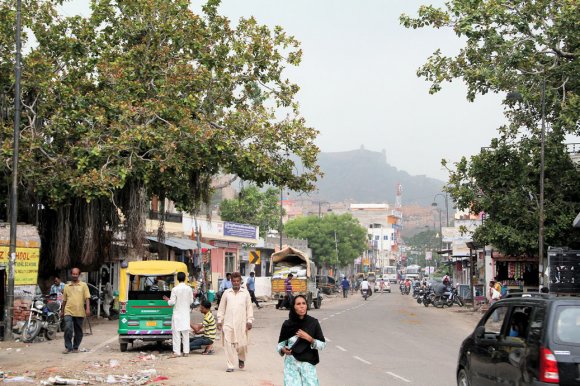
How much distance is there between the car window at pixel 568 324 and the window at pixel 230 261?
5305 centimetres

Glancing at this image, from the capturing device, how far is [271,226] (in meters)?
81.4

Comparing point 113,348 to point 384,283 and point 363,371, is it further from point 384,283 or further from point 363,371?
point 384,283

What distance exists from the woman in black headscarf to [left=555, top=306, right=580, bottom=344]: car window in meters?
2.54

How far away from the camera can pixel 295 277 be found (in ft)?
140

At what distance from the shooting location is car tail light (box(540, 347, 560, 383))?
8.16 m

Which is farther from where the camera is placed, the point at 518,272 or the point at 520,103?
the point at 518,272

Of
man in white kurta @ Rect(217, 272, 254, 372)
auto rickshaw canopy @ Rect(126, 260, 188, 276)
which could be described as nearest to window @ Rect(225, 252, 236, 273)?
auto rickshaw canopy @ Rect(126, 260, 188, 276)

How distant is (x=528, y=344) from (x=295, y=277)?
34.0 meters

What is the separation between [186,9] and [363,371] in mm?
17812

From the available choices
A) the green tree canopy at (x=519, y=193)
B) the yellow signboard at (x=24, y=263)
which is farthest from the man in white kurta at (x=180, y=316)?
the green tree canopy at (x=519, y=193)

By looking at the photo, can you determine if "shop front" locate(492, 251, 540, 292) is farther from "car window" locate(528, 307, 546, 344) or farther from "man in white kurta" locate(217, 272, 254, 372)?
"car window" locate(528, 307, 546, 344)

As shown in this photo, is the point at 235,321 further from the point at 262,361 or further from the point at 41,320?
the point at 41,320

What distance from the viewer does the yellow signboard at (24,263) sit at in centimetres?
2266

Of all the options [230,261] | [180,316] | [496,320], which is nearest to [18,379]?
[180,316]
